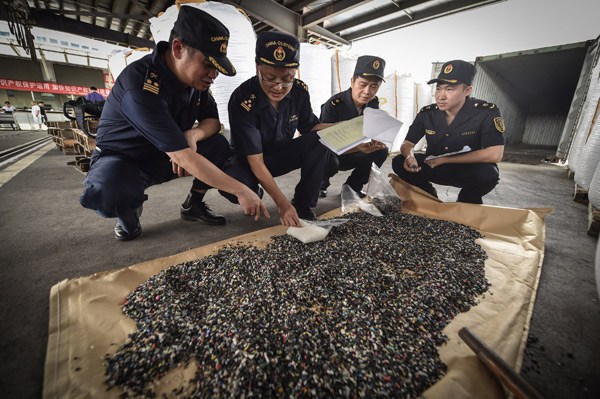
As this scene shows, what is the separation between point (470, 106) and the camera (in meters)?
1.95

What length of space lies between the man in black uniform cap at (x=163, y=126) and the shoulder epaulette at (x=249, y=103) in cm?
24

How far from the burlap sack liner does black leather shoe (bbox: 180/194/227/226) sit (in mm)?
385

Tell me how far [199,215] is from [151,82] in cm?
87

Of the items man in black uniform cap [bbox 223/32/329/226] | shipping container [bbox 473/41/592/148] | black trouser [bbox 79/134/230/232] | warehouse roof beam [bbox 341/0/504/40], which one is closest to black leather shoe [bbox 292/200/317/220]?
man in black uniform cap [bbox 223/32/329/226]

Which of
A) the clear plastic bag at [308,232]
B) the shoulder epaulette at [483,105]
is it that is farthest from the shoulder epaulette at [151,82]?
the shoulder epaulette at [483,105]

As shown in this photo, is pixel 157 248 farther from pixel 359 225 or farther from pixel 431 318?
pixel 431 318

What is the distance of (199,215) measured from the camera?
175 centimetres

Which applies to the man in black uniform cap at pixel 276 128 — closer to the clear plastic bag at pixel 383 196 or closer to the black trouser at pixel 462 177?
the clear plastic bag at pixel 383 196

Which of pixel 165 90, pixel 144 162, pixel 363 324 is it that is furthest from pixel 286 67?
pixel 363 324

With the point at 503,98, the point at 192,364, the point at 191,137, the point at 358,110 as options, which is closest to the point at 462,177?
the point at 358,110

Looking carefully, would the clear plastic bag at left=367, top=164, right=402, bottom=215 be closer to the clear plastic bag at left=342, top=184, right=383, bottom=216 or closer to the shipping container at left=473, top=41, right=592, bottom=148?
the clear plastic bag at left=342, top=184, right=383, bottom=216

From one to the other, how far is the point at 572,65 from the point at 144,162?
1117 cm

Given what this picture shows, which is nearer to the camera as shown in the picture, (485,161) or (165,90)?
(165,90)

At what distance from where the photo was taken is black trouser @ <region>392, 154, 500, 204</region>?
1.86 m
